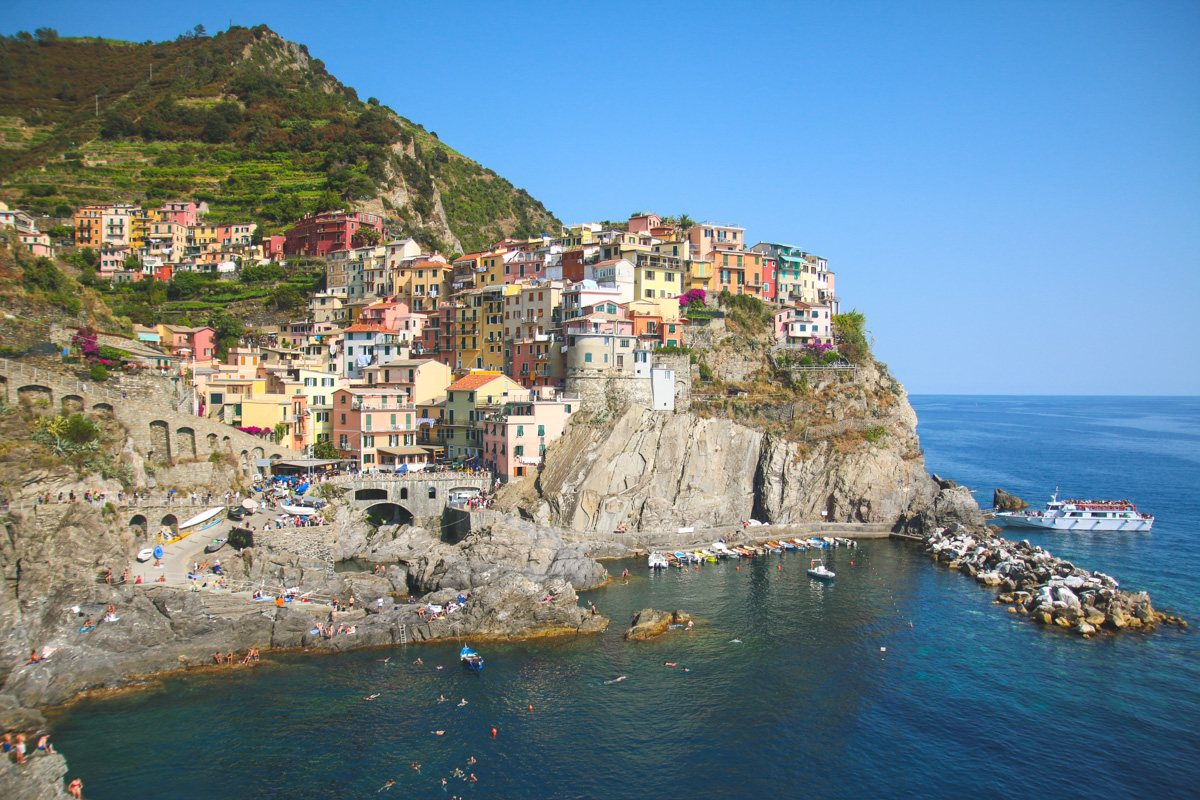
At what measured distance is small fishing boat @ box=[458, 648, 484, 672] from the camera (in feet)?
115

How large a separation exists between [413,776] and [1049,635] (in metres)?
36.0

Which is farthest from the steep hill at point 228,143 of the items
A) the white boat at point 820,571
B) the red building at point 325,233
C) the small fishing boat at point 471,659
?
the small fishing boat at point 471,659

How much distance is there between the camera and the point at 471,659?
116 ft

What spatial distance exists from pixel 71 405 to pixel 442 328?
35.3 m

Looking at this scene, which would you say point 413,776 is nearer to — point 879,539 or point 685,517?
point 685,517

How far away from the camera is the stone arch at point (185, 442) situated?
48250 mm

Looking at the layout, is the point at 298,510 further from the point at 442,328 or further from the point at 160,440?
the point at 442,328

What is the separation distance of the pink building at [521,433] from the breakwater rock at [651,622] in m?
18.6

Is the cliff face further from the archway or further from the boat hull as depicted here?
the boat hull

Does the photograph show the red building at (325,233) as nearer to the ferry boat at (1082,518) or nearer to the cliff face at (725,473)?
the cliff face at (725,473)

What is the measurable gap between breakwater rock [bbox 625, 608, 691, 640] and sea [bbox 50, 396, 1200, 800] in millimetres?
808

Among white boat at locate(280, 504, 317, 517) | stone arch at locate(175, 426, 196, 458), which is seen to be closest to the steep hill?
stone arch at locate(175, 426, 196, 458)

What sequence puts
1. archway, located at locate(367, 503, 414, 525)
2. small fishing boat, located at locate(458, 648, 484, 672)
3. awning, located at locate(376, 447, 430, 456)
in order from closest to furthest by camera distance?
small fishing boat, located at locate(458, 648, 484, 672) < archway, located at locate(367, 503, 414, 525) < awning, located at locate(376, 447, 430, 456)

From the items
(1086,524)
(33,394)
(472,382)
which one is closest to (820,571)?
(472,382)
